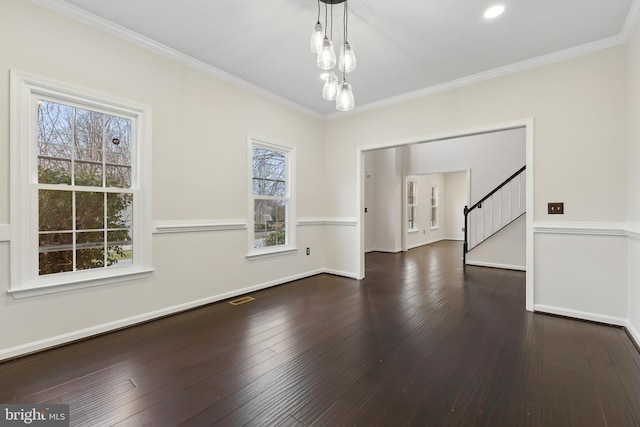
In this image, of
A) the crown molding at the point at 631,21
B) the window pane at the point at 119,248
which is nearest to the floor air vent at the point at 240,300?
the window pane at the point at 119,248

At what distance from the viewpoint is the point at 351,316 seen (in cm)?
298

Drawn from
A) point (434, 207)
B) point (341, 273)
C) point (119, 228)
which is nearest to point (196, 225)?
point (119, 228)

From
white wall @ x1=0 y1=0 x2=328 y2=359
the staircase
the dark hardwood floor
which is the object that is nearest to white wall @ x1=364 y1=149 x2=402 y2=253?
the staircase

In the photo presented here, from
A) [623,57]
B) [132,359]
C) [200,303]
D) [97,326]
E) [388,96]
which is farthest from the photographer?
[388,96]

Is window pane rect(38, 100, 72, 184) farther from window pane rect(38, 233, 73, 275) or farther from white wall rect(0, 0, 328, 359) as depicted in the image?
window pane rect(38, 233, 73, 275)

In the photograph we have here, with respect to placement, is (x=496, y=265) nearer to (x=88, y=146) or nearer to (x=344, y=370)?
(x=344, y=370)

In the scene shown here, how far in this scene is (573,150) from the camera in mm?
2881

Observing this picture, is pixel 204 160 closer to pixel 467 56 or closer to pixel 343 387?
pixel 343 387

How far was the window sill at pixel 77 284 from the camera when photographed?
2127mm

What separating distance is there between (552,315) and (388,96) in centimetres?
335

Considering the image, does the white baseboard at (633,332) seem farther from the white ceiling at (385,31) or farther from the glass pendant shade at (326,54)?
the glass pendant shade at (326,54)

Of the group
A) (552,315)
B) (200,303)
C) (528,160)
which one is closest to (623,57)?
(528,160)

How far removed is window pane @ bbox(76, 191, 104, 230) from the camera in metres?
2.45

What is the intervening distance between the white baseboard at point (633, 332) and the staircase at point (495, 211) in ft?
9.94
